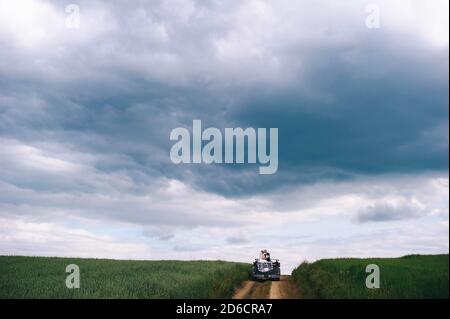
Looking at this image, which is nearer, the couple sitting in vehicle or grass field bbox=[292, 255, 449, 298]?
grass field bbox=[292, 255, 449, 298]

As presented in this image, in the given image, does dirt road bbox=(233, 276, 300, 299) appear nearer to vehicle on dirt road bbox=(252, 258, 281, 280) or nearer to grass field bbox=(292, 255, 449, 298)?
vehicle on dirt road bbox=(252, 258, 281, 280)

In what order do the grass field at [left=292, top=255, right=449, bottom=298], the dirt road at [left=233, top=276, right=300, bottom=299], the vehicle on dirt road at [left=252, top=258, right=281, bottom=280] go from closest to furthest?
1. the grass field at [left=292, top=255, right=449, bottom=298]
2. the dirt road at [left=233, top=276, right=300, bottom=299]
3. the vehicle on dirt road at [left=252, top=258, right=281, bottom=280]

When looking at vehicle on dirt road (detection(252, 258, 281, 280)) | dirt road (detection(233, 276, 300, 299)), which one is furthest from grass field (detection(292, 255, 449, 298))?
vehicle on dirt road (detection(252, 258, 281, 280))

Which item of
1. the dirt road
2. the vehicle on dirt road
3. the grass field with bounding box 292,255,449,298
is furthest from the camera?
the vehicle on dirt road

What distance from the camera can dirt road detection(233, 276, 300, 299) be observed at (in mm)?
33094

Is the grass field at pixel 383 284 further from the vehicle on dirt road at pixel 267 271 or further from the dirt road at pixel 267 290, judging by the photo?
the vehicle on dirt road at pixel 267 271

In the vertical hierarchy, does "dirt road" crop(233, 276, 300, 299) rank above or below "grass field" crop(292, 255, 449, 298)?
below

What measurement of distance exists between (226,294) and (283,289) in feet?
21.1

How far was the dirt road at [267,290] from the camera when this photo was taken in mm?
33094

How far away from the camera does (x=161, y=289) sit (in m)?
31.4

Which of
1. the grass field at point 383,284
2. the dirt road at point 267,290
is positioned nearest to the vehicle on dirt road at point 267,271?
the dirt road at point 267,290
